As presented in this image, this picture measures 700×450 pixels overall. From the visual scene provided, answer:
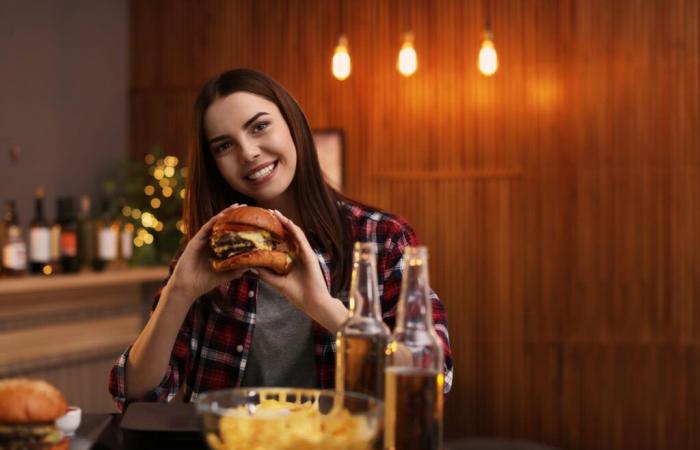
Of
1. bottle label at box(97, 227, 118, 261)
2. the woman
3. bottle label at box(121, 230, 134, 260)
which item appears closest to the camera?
the woman

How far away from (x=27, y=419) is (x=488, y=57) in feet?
13.6

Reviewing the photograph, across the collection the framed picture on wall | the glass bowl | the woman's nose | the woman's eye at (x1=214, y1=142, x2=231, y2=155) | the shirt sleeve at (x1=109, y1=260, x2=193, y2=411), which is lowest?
the shirt sleeve at (x1=109, y1=260, x2=193, y2=411)

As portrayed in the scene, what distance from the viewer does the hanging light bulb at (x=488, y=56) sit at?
195 inches

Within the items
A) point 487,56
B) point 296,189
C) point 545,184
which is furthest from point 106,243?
point 296,189

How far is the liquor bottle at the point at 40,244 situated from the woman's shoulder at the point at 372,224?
8.10 feet

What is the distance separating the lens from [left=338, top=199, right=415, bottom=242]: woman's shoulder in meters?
1.94

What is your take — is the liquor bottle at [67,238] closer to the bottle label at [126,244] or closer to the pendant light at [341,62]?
the bottle label at [126,244]

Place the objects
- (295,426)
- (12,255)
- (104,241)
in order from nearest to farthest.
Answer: (295,426)
(12,255)
(104,241)

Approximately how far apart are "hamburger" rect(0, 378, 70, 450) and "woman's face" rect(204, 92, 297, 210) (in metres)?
0.70

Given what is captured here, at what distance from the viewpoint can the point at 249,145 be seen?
1.75 metres

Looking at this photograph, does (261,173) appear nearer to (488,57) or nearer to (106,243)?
(106,243)

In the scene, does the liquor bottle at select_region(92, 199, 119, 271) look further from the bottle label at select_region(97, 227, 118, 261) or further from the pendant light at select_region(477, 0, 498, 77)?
the pendant light at select_region(477, 0, 498, 77)

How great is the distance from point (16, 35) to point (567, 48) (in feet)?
9.91

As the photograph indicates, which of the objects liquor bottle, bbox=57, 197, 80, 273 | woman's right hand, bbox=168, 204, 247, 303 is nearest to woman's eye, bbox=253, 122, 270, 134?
woman's right hand, bbox=168, 204, 247, 303
